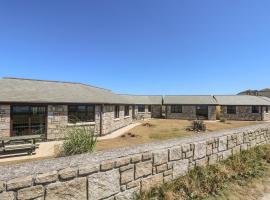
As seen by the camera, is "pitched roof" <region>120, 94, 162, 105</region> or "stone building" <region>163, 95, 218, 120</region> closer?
"stone building" <region>163, 95, 218, 120</region>

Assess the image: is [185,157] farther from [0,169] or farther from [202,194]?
[0,169]

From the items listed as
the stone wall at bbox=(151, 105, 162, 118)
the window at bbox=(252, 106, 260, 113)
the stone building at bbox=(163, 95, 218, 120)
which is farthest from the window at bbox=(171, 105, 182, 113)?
the window at bbox=(252, 106, 260, 113)

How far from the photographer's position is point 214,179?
236 inches

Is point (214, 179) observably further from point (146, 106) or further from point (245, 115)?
point (245, 115)

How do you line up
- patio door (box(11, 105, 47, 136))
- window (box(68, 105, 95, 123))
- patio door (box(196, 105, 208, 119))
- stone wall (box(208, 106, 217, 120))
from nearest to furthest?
patio door (box(11, 105, 47, 136)) < window (box(68, 105, 95, 123)) < stone wall (box(208, 106, 217, 120)) < patio door (box(196, 105, 208, 119))

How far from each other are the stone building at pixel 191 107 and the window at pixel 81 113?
24.3 metres

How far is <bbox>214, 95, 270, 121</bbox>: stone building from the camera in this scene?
36.7 m

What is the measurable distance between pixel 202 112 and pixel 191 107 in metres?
2.23

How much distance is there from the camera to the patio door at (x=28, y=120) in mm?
14852

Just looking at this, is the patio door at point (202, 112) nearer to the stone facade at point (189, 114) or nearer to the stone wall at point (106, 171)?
the stone facade at point (189, 114)

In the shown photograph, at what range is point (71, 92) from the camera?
63.6ft

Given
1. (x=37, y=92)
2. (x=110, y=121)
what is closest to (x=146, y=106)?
(x=110, y=121)

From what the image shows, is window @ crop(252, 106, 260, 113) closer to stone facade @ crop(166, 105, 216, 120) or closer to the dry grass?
stone facade @ crop(166, 105, 216, 120)

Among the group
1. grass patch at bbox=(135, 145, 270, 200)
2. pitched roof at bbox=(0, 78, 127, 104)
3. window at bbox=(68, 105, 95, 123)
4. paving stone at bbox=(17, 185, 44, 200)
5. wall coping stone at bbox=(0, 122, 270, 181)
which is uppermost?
pitched roof at bbox=(0, 78, 127, 104)
